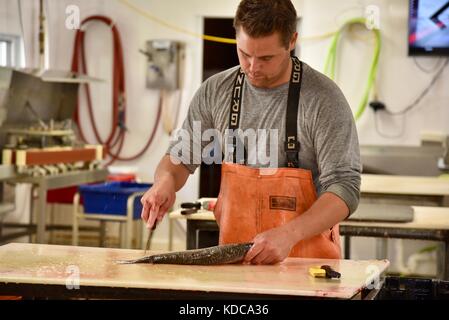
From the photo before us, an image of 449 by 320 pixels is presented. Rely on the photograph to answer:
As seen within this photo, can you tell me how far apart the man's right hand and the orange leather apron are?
210mm

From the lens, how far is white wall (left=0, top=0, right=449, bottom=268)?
6.19m

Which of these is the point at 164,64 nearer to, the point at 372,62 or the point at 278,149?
the point at 372,62

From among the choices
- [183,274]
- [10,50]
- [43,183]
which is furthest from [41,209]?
[183,274]

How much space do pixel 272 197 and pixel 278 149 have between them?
0.52 ft

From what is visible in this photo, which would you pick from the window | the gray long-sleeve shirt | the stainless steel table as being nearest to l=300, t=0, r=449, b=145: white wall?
the stainless steel table

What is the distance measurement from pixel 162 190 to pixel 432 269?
12.6 feet

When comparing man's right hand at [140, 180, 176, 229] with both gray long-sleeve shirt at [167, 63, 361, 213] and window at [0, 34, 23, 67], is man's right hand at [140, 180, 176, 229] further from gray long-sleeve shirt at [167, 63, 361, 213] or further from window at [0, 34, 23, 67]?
window at [0, 34, 23, 67]

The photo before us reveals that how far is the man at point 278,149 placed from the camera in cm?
240

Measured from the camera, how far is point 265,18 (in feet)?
7.85

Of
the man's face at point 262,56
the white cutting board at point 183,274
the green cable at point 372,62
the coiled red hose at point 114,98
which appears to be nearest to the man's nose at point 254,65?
the man's face at point 262,56

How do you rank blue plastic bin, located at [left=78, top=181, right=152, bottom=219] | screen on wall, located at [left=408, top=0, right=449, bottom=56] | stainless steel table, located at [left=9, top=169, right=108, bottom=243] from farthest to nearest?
screen on wall, located at [left=408, top=0, right=449, bottom=56], blue plastic bin, located at [left=78, top=181, right=152, bottom=219], stainless steel table, located at [left=9, top=169, right=108, bottom=243]

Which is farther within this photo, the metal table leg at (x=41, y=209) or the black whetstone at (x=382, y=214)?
the metal table leg at (x=41, y=209)

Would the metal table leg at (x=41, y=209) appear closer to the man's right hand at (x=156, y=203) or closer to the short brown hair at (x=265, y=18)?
the man's right hand at (x=156, y=203)
